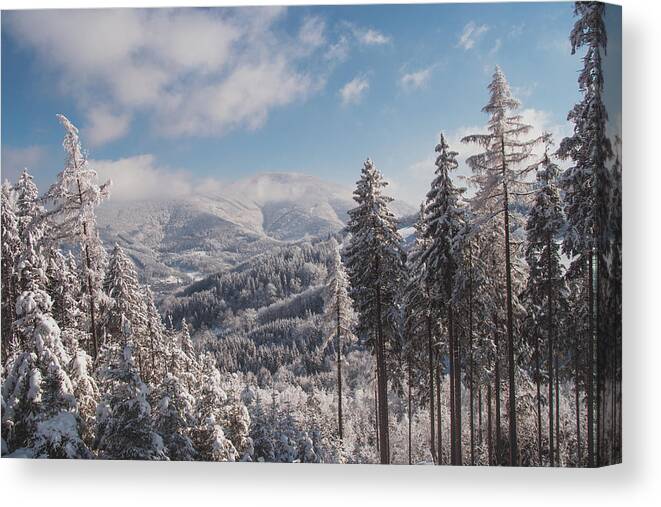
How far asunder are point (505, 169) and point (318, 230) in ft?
15.0

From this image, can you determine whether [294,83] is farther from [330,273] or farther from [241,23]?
[330,273]

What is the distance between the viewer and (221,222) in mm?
12625

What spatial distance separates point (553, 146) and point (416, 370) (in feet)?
19.2

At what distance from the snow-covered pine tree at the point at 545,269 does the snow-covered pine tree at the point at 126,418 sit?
27.7 feet

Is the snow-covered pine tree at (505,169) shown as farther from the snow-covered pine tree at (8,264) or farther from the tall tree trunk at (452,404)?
the snow-covered pine tree at (8,264)

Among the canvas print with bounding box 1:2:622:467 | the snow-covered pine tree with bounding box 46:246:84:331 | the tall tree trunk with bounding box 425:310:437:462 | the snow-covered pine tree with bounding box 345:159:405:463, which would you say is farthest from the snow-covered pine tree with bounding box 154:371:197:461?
the tall tree trunk with bounding box 425:310:437:462

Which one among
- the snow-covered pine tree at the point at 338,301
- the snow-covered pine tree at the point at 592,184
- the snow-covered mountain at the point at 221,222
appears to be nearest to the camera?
the snow-covered pine tree at the point at 592,184

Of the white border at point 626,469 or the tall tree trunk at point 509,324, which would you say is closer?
the white border at point 626,469

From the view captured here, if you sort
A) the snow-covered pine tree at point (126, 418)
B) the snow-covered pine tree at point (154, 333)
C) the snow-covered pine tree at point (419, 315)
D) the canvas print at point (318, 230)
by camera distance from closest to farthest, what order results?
the canvas print at point (318, 230) → the snow-covered pine tree at point (126, 418) → the snow-covered pine tree at point (419, 315) → the snow-covered pine tree at point (154, 333)

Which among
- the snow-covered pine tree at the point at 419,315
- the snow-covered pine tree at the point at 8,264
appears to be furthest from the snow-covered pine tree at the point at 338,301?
the snow-covered pine tree at the point at 8,264

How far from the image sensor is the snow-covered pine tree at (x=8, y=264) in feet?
40.0

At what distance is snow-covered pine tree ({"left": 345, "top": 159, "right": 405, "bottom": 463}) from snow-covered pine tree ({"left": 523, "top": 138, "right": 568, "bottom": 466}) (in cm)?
290

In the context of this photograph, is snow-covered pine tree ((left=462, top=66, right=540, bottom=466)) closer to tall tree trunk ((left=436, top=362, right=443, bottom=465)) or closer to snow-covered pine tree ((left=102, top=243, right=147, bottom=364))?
tall tree trunk ((left=436, top=362, right=443, bottom=465))

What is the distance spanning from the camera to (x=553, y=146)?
10.7 meters
